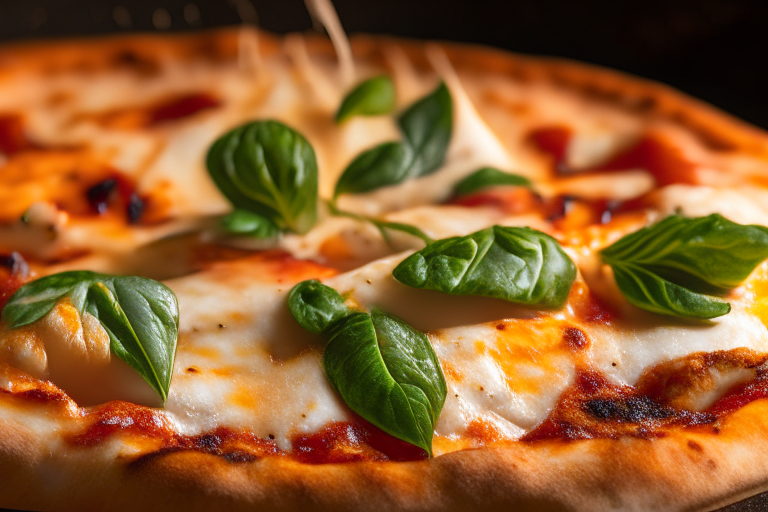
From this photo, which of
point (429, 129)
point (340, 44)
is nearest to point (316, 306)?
point (429, 129)

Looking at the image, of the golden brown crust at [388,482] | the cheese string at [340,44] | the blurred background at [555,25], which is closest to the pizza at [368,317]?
the golden brown crust at [388,482]

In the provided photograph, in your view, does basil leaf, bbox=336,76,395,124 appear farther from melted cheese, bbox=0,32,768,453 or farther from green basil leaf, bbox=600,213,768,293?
green basil leaf, bbox=600,213,768,293

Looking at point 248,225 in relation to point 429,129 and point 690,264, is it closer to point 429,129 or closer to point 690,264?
point 429,129

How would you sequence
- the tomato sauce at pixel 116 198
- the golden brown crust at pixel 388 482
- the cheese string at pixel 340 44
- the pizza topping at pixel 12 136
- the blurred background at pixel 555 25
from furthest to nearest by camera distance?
the blurred background at pixel 555 25
the cheese string at pixel 340 44
the pizza topping at pixel 12 136
the tomato sauce at pixel 116 198
the golden brown crust at pixel 388 482

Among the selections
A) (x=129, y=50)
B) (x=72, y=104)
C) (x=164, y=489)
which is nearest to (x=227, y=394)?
(x=164, y=489)

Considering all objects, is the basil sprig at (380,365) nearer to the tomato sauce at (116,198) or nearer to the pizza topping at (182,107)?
the tomato sauce at (116,198)

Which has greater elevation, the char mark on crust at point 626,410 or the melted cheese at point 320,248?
the melted cheese at point 320,248

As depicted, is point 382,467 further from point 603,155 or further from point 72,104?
point 72,104
